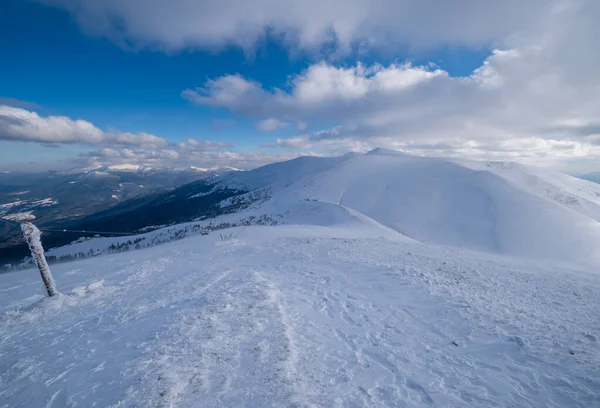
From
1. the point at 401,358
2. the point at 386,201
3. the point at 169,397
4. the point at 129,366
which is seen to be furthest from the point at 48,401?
the point at 386,201

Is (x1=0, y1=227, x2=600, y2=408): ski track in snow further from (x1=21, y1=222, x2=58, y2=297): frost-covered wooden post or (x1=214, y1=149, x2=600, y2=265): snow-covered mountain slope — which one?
(x1=214, y1=149, x2=600, y2=265): snow-covered mountain slope

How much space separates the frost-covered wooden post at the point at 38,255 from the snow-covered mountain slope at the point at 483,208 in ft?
186

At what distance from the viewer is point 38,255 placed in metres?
12.6

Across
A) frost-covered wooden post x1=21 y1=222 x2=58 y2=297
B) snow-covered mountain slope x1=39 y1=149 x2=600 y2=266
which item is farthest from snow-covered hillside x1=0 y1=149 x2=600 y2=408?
snow-covered mountain slope x1=39 y1=149 x2=600 y2=266

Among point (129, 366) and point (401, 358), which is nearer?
point (129, 366)

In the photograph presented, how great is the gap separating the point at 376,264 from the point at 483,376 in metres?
10.6

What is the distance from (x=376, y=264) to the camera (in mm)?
17750

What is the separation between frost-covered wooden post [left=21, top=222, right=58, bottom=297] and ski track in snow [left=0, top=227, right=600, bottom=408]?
2.84ft

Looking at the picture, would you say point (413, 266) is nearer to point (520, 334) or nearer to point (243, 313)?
point (520, 334)

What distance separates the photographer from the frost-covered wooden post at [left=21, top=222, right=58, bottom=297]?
12359mm

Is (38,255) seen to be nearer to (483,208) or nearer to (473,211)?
(473,211)

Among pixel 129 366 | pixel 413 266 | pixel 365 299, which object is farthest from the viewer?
pixel 413 266

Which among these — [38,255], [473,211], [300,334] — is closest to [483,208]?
[473,211]

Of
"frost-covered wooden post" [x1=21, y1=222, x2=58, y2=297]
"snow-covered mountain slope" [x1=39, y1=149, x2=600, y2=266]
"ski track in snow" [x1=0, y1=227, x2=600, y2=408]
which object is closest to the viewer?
"ski track in snow" [x1=0, y1=227, x2=600, y2=408]
